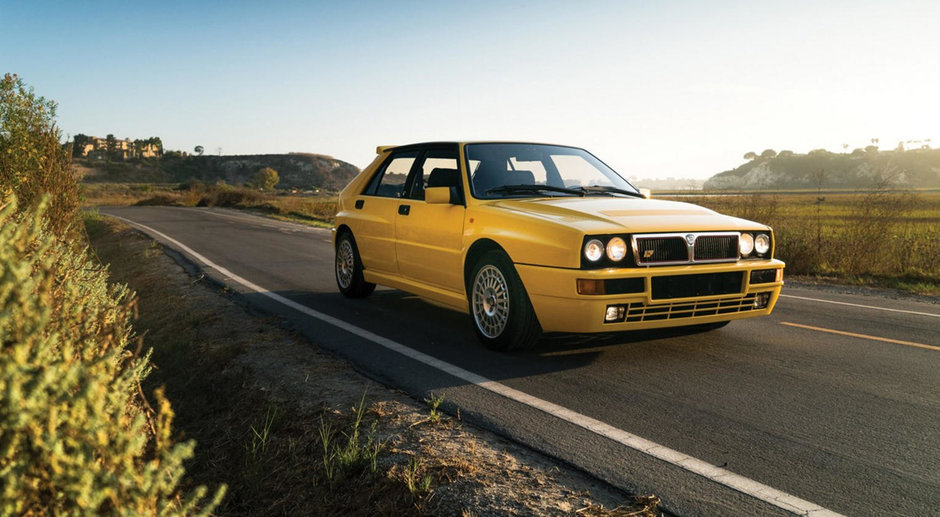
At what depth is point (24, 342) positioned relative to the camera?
1829 millimetres

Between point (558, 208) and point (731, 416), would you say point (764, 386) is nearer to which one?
point (731, 416)

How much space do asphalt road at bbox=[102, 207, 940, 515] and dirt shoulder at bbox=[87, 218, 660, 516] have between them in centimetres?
24

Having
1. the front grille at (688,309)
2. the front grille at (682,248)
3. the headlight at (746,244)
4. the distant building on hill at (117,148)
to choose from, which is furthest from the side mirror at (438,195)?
the distant building on hill at (117,148)

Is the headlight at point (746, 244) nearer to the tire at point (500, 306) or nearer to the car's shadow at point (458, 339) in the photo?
the car's shadow at point (458, 339)

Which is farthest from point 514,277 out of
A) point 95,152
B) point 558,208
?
point 95,152

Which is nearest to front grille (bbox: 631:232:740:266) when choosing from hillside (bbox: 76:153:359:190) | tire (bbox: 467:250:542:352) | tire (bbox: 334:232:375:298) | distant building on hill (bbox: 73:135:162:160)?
tire (bbox: 467:250:542:352)

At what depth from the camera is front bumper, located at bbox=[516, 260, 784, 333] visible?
516cm

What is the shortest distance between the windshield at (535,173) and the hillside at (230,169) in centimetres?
13951

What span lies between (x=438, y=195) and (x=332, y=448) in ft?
9.84

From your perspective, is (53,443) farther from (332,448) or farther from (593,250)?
(593,250)

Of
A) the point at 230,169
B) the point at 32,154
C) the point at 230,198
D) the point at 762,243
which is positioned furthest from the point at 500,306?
the point at 230,169

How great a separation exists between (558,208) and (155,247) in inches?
446

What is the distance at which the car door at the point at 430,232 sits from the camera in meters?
6.41

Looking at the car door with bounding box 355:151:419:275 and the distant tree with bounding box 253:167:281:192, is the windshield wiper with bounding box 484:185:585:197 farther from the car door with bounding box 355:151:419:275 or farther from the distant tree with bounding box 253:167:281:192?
the distant tree with bounding box 253:167:281:192
